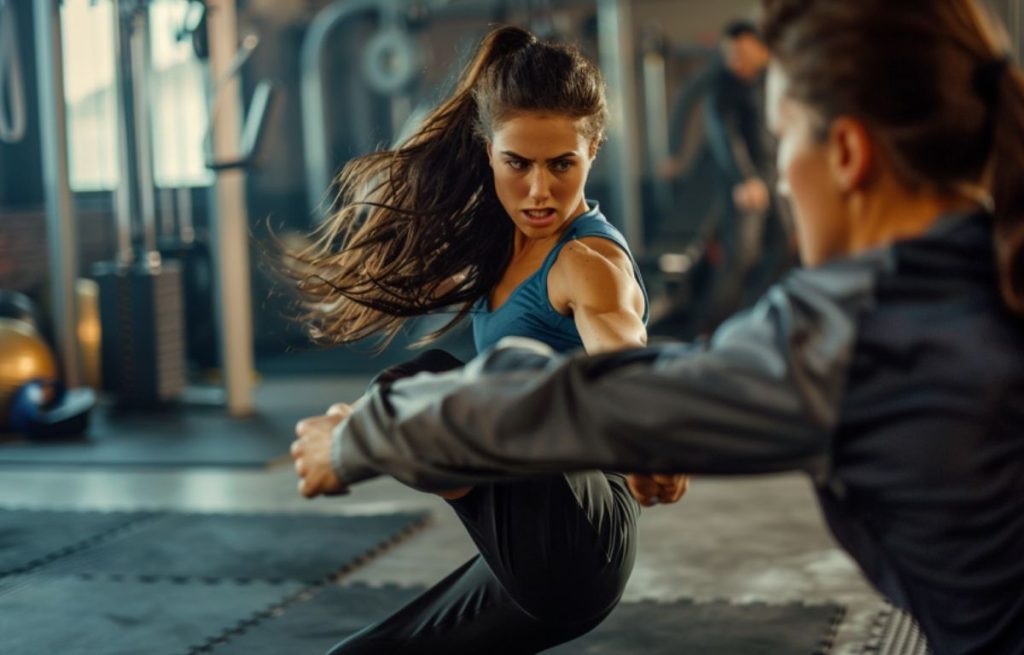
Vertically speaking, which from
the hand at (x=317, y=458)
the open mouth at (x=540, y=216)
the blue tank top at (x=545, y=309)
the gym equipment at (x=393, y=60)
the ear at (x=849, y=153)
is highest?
the gym equipment at (x=393, y=60)

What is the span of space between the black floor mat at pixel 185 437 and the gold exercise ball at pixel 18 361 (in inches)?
8.0

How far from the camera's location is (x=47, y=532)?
3.41m

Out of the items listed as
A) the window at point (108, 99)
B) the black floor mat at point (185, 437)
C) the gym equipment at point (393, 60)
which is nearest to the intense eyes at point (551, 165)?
the black floor mat at point (185, 437)

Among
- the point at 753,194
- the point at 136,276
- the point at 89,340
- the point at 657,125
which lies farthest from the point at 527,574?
the point at 657,125

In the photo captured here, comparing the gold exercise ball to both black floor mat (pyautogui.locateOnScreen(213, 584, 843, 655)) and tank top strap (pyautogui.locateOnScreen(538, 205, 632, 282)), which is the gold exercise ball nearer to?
black floor mat (pyautogui.locateOnScreen(213, 584, 843, 655))

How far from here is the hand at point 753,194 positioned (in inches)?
240

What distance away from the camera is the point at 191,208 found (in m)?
7.45

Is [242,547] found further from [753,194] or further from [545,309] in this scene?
[753,194]

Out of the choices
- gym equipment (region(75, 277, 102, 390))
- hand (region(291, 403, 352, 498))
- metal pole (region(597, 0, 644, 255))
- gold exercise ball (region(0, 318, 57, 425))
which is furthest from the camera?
metal pole (region(597, 0, 644, 255))

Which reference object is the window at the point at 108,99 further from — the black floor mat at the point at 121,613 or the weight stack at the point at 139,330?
the black floor mat at the point at 121,613

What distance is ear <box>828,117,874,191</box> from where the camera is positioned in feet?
3.28

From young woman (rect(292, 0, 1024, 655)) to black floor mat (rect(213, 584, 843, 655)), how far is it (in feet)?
4.28

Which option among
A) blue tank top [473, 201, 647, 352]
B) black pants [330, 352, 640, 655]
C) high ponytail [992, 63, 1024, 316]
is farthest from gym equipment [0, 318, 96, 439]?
high ponytail [992, 63, 1024, 316]

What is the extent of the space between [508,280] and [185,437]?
3.38 meters
